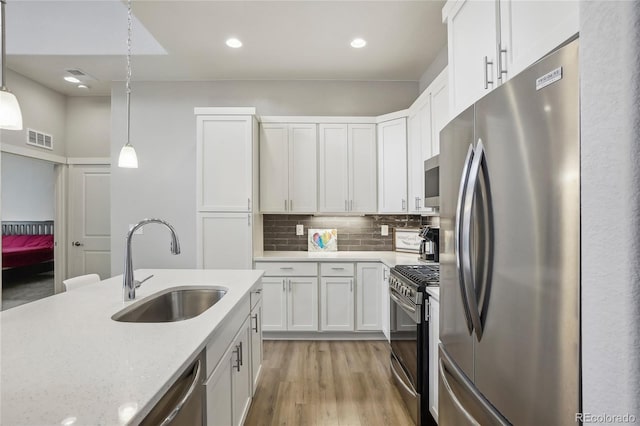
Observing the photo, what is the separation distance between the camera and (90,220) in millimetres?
4801

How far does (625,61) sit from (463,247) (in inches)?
33.4

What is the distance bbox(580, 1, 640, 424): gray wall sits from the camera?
0.39 meters

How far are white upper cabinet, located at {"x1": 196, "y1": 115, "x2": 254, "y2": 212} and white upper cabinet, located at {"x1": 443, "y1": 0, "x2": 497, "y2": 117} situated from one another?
222 centimetres

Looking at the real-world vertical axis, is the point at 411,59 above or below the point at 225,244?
above

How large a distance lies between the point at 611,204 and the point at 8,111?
77.2 inches

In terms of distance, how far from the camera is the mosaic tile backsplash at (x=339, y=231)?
13.0 feet

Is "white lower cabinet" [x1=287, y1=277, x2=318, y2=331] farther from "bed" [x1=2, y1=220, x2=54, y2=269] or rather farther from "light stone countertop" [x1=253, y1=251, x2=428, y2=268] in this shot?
"bed" [x1=2, y1=220, x2=54, y2=269]

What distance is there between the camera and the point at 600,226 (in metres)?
0.44

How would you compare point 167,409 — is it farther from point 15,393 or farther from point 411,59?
point 411,59

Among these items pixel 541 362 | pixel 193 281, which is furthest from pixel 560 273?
pixel 193 281

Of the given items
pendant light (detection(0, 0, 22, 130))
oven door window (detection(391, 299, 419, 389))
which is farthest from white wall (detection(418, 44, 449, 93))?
pendant light (detection(0, 0, 22, 130))

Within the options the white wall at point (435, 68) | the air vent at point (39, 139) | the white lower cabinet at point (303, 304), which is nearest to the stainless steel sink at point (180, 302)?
the white lower cabinet at point (303, 304)

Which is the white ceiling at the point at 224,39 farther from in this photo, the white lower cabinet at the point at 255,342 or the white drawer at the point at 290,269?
the white lower cabinet at the point at 255,342

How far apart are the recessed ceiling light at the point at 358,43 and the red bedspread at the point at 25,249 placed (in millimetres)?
7047
